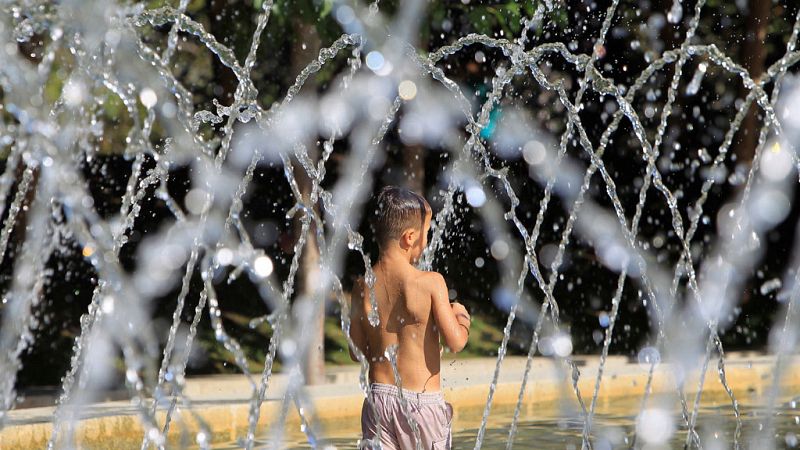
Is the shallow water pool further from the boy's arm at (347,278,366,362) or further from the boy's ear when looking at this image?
the boy's ear

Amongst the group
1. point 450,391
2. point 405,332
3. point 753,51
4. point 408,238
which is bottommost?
point 405,332

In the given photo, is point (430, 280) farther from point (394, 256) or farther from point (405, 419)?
point (405, 419)

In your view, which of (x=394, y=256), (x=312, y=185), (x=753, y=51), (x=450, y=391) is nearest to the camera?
(x=394, y=256)

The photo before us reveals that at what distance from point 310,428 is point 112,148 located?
1297cm

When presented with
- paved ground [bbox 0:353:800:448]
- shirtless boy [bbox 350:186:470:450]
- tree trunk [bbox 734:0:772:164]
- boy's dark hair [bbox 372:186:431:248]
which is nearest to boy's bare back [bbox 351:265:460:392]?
shirtless boy [bbox 350:186:470:450]

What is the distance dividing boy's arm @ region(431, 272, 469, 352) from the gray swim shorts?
0.67 ft

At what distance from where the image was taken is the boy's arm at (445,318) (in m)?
4.43

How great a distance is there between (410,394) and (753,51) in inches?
409

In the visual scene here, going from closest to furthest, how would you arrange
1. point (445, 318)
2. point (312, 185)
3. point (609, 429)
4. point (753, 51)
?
point (445, 318) → point (609, 429) → point (312, 185) → point (753, 51)

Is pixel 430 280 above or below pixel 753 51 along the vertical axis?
below

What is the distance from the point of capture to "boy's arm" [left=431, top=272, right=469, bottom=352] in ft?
14.5

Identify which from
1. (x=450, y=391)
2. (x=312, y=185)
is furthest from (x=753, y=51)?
(x=450, y=391)

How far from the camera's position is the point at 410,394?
448cm

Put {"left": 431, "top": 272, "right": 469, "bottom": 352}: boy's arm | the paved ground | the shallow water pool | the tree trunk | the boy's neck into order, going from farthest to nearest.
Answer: the tree trunk, the shallow water pool, the paved ground, the boy's neck, {"left": 431, "top": 272, "right": 469, "bottom": 352}: boy's arm
